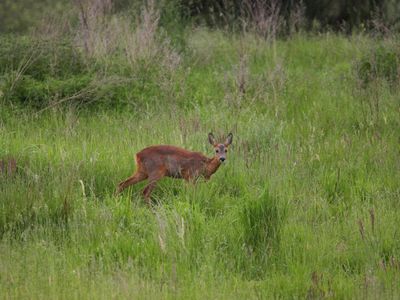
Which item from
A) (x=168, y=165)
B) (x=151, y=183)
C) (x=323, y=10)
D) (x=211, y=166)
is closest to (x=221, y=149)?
(x=211, y=166)

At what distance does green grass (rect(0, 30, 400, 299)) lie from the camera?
19.3 ft

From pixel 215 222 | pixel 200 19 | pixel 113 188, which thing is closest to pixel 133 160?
pixel 113 188

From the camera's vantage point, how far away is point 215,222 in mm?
7105

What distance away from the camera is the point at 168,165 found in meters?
8.02

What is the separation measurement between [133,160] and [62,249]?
2307 millimetres

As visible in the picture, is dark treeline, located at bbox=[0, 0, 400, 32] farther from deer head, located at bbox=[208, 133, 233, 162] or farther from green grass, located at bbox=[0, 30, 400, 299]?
deer head, located at bbox=[208, 133, 233, 162]

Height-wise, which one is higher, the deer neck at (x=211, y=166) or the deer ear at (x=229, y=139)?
the deer ear at (x=229, y=139)

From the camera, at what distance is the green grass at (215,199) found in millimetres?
5887

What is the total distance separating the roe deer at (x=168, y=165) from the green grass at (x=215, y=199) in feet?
0.50

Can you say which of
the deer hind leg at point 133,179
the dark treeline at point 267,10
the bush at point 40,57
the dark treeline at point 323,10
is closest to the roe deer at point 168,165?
the deer hind leg at point 133,179

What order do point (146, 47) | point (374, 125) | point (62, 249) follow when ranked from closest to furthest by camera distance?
point (62, 249) → point (374, 125) → point (146, 47)

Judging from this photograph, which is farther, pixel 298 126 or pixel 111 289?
pixel 298 126

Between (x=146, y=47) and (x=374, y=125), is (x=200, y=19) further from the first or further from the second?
(x=374, y=125)

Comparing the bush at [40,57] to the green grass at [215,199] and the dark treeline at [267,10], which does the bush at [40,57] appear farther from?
the dark treeline at [267,10]
